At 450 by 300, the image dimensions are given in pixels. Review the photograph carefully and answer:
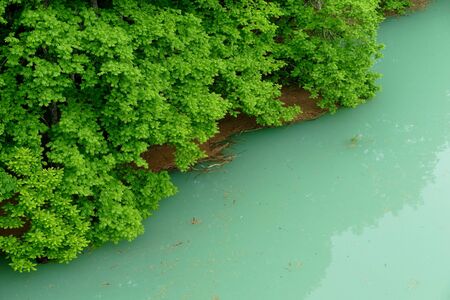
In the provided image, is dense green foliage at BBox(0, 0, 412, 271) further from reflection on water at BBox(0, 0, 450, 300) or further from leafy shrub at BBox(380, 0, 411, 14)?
leafy shrub at BBox(380, 0, 411, 14)

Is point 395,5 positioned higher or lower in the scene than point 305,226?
higher

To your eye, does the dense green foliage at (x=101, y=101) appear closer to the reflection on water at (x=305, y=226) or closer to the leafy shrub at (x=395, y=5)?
the reflection on water at (x=305, y=226)

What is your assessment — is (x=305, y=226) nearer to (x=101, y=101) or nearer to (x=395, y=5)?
(x=101, y=101)

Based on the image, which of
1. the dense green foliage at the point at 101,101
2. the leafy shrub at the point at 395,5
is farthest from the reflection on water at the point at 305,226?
the leafy shrub at the point at 395,5

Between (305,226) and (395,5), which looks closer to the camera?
(305,226)

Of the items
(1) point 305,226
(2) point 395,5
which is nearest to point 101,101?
(1) point 305,226

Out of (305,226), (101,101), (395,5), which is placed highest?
(101,101)

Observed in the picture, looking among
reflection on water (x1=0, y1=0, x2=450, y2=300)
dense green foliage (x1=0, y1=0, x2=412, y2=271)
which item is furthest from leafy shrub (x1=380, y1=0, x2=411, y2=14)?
dense green foliage (x1=0, y1=0, x2=412, y2=271)
